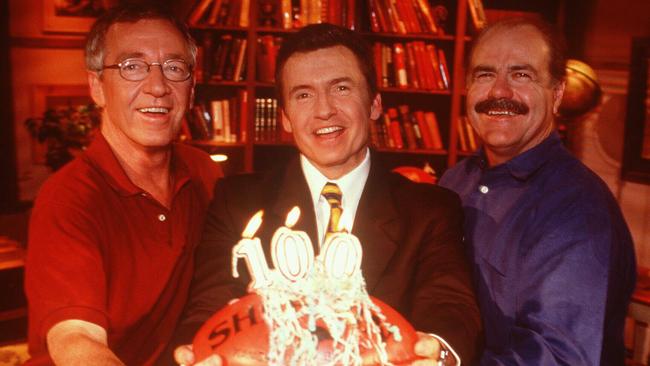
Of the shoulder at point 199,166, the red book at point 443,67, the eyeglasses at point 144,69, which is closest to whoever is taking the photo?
the eyeglasses at point 144,69

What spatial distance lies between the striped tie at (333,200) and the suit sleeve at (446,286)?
0.22 meters

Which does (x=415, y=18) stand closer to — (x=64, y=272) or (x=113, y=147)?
(x=113, y=147)

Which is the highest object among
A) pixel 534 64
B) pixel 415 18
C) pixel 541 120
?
pixel 415 18

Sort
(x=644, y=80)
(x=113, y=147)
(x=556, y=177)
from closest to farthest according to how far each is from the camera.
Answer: (x=556, y=177) → (x=113, y=147) → (x=644, y=80)

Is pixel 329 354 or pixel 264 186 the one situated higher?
pixel 264 186

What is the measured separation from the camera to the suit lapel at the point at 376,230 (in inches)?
53.5

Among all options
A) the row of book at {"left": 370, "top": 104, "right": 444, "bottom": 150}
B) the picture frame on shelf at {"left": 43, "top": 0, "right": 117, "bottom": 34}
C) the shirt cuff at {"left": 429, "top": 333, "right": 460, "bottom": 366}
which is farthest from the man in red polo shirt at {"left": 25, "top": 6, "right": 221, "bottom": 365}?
the picture frame on shelf at {"left": 43, "top": 0, "right": 117, "bottom": 34}

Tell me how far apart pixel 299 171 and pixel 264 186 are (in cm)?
10

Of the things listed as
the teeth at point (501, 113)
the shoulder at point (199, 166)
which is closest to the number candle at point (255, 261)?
the shoulder at point (199, 166)

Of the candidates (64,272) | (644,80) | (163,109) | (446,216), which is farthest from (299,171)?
Answer: (644,80)

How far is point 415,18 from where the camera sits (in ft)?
14.4

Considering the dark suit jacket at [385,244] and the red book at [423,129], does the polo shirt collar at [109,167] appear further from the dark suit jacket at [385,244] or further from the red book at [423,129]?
the red book at [423,129]

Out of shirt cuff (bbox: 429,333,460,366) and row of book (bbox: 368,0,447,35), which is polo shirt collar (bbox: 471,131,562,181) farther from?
row of book (bbox: 368,0,447,35)

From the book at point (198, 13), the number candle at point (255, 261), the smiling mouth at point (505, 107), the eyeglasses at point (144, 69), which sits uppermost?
the book at point (198, 13)
